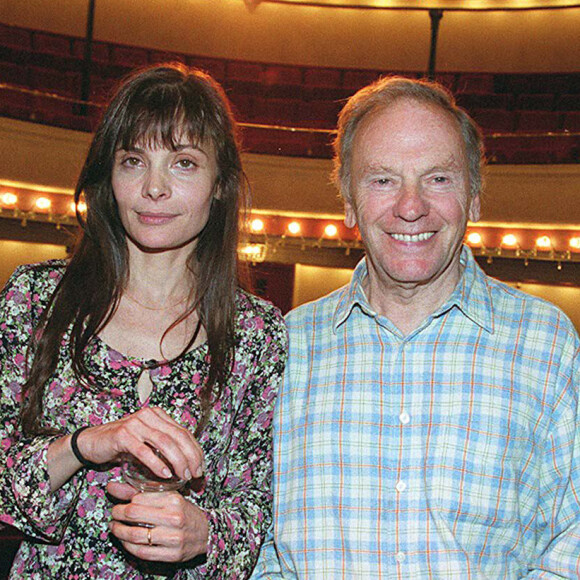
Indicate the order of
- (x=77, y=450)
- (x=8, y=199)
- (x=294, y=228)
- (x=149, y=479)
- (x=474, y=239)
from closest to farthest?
(x=149, y=479) < (x=77, y=450) < (x=8, y=199) < (x=474, y=239) < (x=294, y=228)

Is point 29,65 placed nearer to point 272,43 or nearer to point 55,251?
point 55,251

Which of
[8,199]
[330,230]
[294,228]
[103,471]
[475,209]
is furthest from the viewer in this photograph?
[294,228]

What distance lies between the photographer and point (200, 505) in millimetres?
1465

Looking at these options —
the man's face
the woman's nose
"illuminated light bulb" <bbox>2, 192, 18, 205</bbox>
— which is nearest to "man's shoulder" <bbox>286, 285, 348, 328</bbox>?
the man's face

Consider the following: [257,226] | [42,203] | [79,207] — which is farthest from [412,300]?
[42,203]

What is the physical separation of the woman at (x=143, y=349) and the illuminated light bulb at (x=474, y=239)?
586 cm

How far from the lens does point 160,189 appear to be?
57.5 inches

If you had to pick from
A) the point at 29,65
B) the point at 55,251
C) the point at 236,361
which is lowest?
the point at 236,361

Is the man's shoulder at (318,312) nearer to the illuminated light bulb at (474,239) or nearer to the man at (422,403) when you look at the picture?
the man at (422,403)

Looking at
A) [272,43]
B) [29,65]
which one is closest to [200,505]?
[29,65]

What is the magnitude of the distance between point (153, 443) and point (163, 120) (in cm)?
60

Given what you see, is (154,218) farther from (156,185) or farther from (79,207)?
(79,207)

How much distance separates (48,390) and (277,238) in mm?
6147

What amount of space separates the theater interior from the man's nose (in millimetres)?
4245
